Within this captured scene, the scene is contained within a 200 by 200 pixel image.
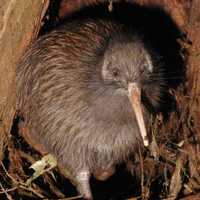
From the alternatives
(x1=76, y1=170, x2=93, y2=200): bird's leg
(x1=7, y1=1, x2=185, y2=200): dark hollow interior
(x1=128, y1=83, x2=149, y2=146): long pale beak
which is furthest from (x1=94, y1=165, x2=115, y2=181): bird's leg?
(x1=128, y1=83, x2=149, y2=146): long pale beak

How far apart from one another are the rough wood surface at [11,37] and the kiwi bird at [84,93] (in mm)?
69

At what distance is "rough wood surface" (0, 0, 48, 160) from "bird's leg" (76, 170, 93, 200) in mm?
485

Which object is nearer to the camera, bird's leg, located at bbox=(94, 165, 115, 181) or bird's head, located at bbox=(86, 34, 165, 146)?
bird's head, located at bbox=(86, 34, 165, 146)

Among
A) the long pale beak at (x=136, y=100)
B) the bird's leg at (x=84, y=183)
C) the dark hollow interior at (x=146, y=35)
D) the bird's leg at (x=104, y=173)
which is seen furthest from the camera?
the bird's leg at (x=104, y=173)

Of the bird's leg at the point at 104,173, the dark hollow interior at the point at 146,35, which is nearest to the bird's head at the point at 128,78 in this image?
the dark hollow interior at the point at 146,35

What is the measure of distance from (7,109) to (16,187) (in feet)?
1.44

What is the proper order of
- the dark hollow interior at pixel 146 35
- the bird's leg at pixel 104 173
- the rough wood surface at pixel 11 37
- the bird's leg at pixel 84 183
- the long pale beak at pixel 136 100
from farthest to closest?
the bird's leg at pixel 104 173
the dark hollow interior at pixel 146 35
the bird's leg at pixel 84 183
the rough wood surface at pixel 11 37
the long pale beak at pixel 136 100

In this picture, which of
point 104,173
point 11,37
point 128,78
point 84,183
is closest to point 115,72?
point 128,78

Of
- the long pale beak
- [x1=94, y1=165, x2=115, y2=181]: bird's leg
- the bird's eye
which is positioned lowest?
[x1=94, y1=165, x2=115, y2=181]: bird's leg

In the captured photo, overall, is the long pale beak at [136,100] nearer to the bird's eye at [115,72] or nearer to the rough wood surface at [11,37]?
the bird's eye at [115,72]

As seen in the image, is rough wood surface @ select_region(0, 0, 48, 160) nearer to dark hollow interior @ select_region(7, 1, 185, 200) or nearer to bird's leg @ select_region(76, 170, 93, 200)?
dark hollow interior @ select_region(7, 1, 185, 200)

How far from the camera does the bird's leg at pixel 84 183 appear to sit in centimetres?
399

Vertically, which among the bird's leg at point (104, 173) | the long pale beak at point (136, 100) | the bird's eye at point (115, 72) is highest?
the bird's eye at point (115, 72)

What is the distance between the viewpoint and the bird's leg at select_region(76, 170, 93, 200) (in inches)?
157
